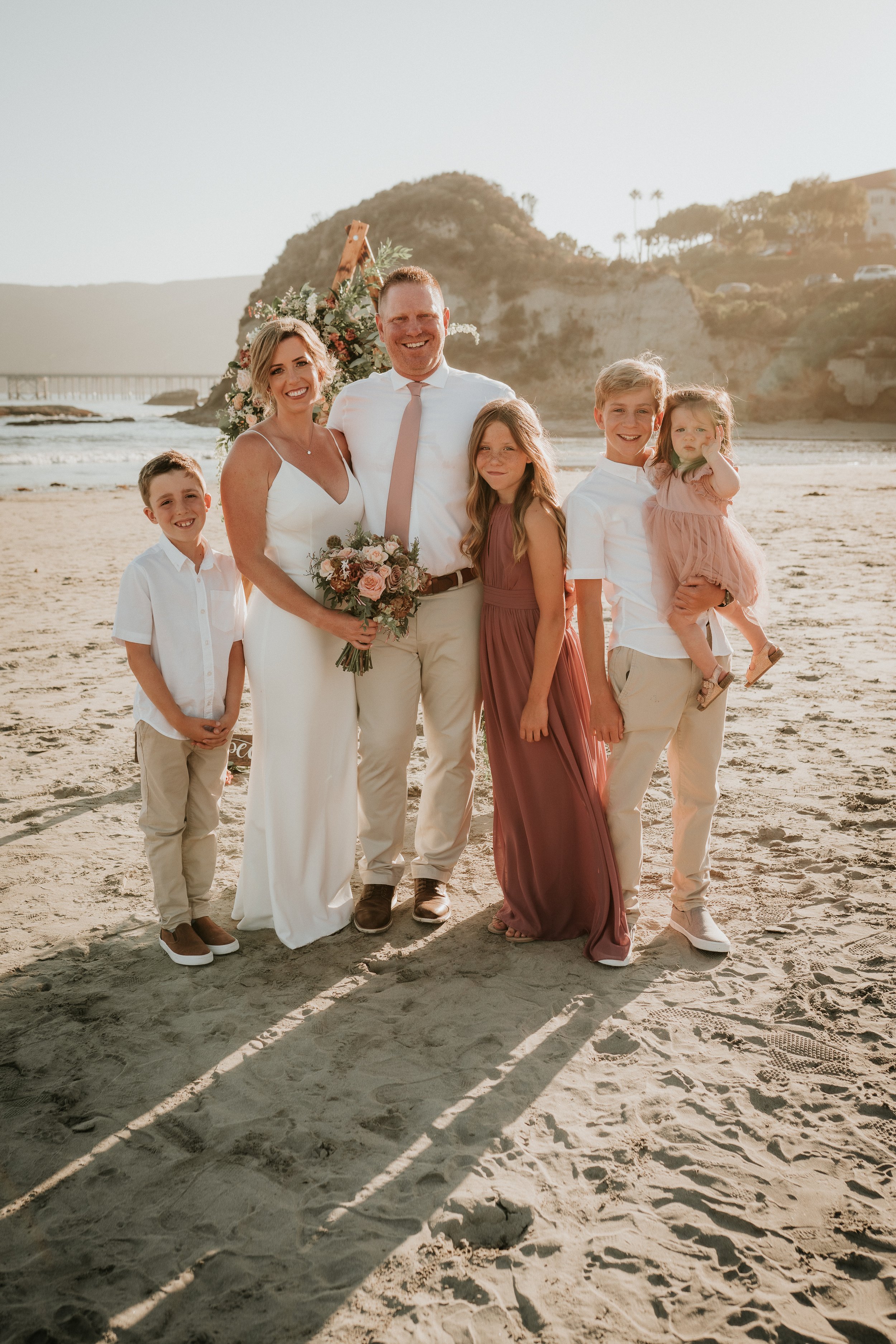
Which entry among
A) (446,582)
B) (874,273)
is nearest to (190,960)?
(446,582)

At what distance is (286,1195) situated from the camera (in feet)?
7.80

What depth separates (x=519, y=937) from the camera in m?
3.68

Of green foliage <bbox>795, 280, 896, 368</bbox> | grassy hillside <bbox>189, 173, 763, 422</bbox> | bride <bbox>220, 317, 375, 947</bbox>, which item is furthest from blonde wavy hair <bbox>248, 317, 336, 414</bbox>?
green foliage <bbox>795, 280, 896, 368</bbox>

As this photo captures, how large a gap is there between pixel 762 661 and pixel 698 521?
2.08 feet

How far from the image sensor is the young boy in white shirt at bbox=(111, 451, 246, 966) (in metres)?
3.34

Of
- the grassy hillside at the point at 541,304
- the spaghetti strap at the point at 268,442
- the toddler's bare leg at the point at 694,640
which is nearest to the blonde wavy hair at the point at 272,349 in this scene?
the spaghetti strap at the point at 268,442

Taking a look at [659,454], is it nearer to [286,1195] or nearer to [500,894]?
[500,894]

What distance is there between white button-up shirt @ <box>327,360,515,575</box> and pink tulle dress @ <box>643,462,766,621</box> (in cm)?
81

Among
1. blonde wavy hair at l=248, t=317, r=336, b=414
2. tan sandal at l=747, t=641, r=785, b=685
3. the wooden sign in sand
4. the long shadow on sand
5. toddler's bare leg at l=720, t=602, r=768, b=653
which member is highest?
blonde wavy hair at l=248, t=317, r=336, b=414

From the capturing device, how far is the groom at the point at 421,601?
368cm

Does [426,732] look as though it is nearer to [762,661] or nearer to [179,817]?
[179,817]

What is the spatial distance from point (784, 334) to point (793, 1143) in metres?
53.7

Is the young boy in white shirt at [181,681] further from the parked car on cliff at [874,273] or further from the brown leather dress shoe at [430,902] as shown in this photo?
the parked car on cliff at [874,273]

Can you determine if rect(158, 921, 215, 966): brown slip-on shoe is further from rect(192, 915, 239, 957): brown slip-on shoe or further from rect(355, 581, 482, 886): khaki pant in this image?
rect(355, 581, 482, 886): khaki pant
